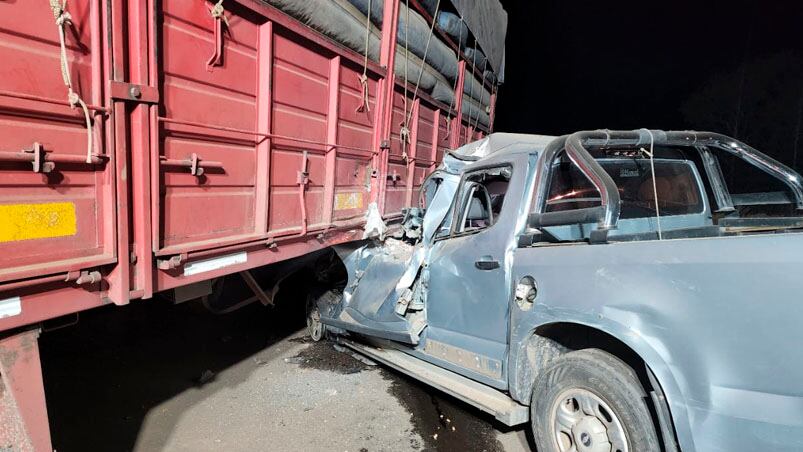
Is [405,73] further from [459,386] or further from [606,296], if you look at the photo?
[606,296]

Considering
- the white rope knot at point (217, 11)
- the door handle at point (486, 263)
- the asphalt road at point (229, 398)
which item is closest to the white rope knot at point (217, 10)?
the white rope knot at point (217, 11)

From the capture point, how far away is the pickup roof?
68.9 inches

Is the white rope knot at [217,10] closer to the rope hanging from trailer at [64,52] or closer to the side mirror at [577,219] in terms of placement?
the rope hanging from trailer at [64,52]

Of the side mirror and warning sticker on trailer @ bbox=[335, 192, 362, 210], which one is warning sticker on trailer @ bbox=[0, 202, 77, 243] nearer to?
warning sticker on trailer @ bbox=[335, 192, 362, 210]

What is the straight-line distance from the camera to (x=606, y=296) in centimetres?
219

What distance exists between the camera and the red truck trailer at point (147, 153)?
68.3 inches

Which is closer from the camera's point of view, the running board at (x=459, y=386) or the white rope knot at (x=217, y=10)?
the white rope knot at (x=217, y=10)

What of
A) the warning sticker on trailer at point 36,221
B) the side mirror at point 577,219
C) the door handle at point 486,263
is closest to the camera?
the warning sticker on trailer at point 36,221

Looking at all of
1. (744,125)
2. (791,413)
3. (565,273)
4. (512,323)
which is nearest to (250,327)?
(512,323)

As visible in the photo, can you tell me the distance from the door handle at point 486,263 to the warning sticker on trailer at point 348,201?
158 cm

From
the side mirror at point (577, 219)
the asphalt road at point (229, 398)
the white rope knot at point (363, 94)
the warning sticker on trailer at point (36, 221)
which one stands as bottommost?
the asphalt road at point (229, 398)

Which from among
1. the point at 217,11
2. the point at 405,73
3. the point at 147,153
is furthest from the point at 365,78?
the point at 147,153

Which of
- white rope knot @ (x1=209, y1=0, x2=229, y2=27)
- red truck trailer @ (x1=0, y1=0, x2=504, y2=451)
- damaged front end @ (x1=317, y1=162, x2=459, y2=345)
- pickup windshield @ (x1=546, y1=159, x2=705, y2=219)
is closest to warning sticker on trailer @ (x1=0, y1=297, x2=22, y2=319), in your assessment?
red truck trailer @ (x1=0, y1=0, x2=504, y2=451)

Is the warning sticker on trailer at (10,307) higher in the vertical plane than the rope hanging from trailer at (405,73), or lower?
lower
